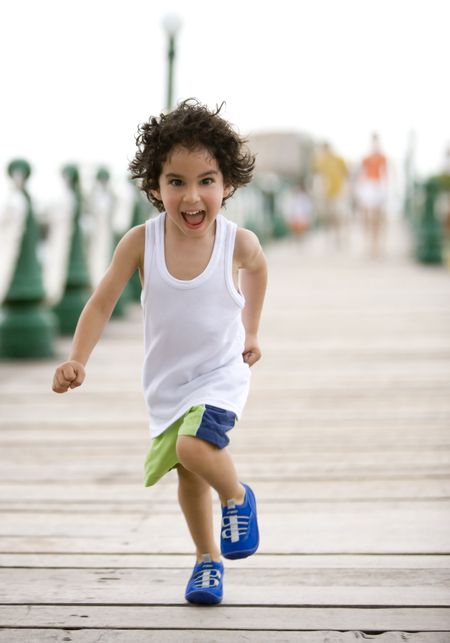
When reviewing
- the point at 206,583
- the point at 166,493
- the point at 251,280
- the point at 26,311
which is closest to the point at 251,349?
the point at 251,280

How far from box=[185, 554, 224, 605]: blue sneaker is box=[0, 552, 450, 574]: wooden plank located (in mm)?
264

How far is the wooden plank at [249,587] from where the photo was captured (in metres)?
2.65

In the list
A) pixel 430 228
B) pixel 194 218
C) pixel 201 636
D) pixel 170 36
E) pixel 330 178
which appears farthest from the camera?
pixel 330 178

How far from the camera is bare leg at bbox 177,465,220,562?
270cm

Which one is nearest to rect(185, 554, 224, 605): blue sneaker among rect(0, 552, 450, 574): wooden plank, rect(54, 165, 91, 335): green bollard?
rect(0, 552, 450, 574): wooden plank

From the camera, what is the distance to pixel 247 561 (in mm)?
3023

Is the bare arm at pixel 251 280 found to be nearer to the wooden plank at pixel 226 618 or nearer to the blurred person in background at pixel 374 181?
the wooden plank at pixel 226 618

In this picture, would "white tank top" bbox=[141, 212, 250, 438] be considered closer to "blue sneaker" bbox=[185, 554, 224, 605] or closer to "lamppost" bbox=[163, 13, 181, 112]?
"blue sneaker" bbox=[185, 554, 224, 605]

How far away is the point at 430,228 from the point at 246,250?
1215cm

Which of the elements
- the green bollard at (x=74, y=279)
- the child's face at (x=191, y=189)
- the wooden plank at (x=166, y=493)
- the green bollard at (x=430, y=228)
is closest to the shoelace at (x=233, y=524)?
the child's face at (x=191, y=189)

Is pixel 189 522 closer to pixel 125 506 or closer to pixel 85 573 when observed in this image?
pixel 85 573

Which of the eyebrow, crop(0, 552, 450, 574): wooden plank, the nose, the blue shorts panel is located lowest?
crop(0, 552, 450, 574): wooden plank

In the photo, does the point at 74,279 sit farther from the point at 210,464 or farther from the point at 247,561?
the point at 210,464

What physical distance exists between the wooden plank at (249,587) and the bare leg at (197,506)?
0.14 m
